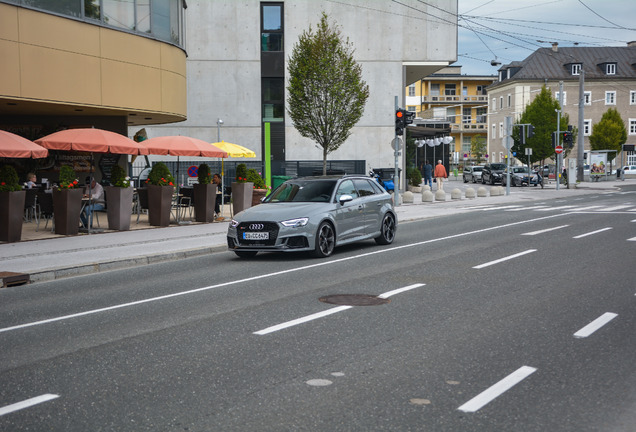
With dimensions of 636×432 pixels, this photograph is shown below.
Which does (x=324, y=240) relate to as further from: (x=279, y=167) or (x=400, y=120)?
(x=279, y=167)

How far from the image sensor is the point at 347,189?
14.5m

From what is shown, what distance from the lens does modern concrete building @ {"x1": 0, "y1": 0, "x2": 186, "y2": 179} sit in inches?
738

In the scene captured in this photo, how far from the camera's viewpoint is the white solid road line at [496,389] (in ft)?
15.9

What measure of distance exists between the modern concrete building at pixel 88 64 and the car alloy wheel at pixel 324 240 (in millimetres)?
9768

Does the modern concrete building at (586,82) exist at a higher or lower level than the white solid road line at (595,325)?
higher

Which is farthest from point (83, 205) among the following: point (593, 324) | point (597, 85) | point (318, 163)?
point (597, 85)

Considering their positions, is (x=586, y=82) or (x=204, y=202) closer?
(x=204, y=202)

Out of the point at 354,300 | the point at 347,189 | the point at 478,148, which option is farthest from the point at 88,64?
the point at 478,148

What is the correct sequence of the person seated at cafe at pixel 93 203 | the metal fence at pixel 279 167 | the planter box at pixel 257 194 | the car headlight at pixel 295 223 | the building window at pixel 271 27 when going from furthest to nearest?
the building window at pixel 271 27, the metal fence at pixel 279 167, the planter box at pixel 257 194, the person seated at cafe at pixel 93 203, the car headlight at pixel 295 223

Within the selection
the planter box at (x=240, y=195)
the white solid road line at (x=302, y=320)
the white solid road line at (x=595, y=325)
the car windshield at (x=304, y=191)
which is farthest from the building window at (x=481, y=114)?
the white solid road line at (x=302, y=320)

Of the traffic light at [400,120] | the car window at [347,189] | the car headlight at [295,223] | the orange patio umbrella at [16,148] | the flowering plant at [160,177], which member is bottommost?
the car headlight at [295,223]

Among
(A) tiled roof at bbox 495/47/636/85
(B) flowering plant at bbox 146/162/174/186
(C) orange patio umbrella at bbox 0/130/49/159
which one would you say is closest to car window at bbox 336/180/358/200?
(C) orange patio umbrella at bbox 0/130/49/159

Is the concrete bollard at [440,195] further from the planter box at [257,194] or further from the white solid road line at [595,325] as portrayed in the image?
the white solid road line at [595,325]

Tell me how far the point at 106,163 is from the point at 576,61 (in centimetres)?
7595
